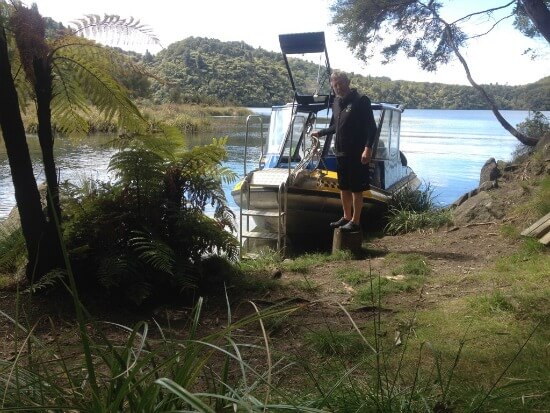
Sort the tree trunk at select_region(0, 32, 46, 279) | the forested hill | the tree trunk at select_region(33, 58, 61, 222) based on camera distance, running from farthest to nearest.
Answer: the forested hill < the tree trunk at select_region(33, 58, 61, 222) < the tree trunk at select_region(0, 32, 46, 279)

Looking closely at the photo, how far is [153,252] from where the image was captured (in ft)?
13.9

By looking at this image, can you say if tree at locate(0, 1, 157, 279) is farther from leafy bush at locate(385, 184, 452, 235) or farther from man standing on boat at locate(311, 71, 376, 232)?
leafy bush at locate(385, 184, 452, 235)

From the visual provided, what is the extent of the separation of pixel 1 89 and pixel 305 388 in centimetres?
305

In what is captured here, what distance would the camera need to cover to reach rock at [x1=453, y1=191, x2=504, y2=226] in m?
8.27

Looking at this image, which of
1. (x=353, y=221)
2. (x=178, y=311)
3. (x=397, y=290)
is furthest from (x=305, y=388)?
(x=353, y=221)

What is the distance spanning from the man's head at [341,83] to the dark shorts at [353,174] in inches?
31.5

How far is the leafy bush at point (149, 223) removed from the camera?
14.3ft

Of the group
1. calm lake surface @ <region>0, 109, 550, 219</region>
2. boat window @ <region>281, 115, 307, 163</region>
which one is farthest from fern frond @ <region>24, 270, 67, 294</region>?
boat window @ <region>281, 115, 307, 163</region>

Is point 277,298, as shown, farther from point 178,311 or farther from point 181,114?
point 181,114

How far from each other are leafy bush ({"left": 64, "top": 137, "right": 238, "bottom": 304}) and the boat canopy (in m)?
5.23

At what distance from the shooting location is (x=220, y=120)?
44.1 metres

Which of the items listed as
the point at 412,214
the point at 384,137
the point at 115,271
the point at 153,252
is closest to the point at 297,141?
→ the point at 384,137

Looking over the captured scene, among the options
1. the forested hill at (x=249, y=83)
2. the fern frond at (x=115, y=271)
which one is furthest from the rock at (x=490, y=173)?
the fern frond at (x=115, y=271)

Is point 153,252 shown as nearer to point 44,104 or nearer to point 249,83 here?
point 44,104
